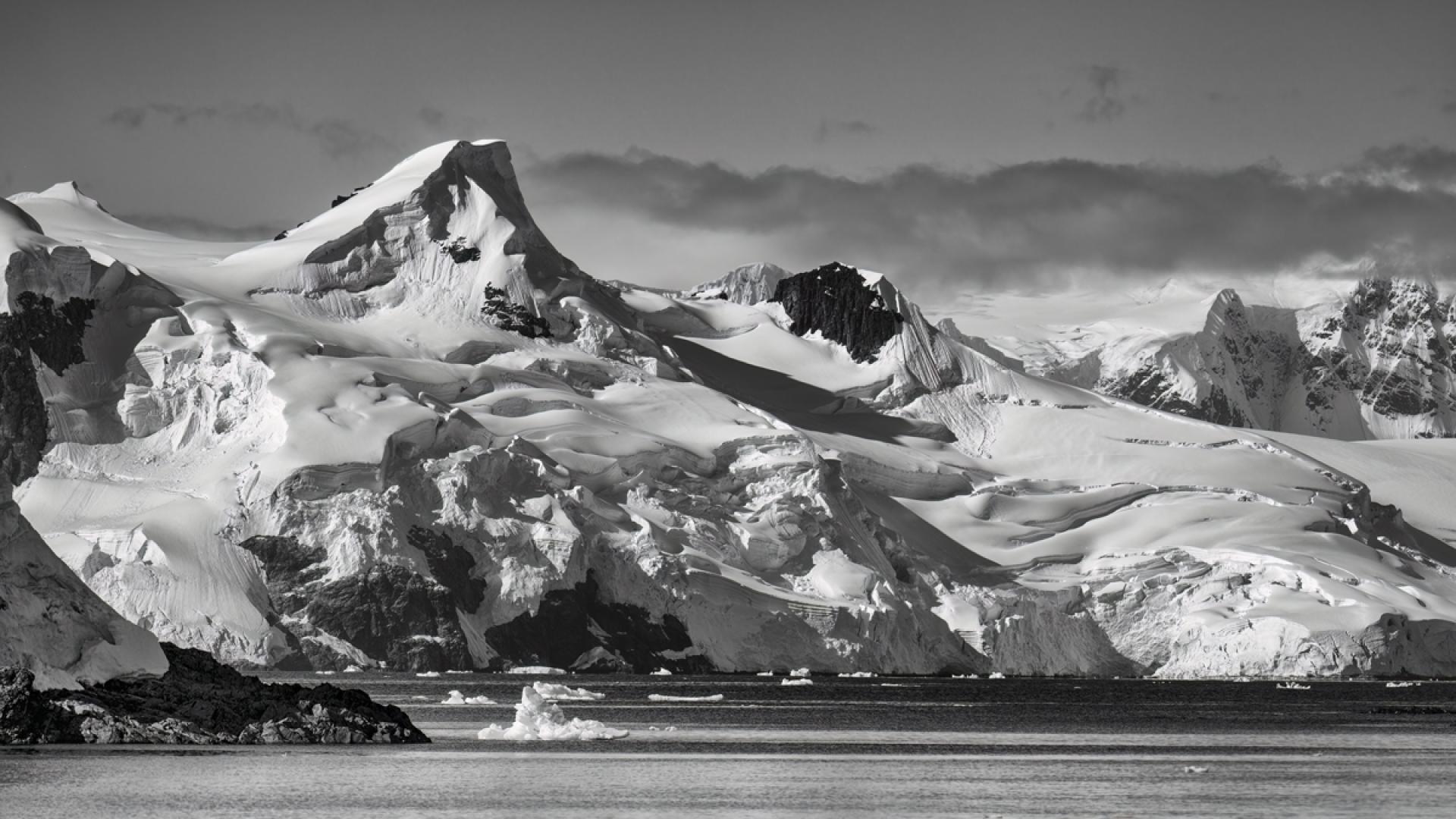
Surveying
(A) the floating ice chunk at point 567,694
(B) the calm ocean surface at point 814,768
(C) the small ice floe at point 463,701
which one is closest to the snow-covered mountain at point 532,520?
(A) the floating ice chunk at point 567,694

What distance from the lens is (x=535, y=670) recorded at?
484 ft

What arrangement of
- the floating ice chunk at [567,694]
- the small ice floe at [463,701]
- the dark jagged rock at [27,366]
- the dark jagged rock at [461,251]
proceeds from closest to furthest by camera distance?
the floating ice chunk at [567,694] < the small ice floe at [463,701] < the dark jagged rock at [27,366] < the dark jagged rock at [461,251]

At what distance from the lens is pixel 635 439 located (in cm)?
17000

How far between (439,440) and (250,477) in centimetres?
1472

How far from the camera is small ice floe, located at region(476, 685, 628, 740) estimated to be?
8150 centimetres

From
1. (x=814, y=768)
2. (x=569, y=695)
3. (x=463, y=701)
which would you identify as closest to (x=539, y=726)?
(x=814, y=768)

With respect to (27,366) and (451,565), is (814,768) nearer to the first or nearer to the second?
(451,565)

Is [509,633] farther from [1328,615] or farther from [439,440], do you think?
[1328,615]

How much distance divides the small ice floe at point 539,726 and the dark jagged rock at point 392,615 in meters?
61.5

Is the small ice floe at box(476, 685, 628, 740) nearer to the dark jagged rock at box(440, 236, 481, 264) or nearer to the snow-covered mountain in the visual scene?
the snow-covered mountain

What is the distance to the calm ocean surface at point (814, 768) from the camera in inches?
2250

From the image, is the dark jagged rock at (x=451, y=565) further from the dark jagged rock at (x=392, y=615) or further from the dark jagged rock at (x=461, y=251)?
the dark jagged rock at (x=461, y=251)

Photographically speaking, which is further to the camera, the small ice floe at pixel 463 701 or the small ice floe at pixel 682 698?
the small ice floe at pixel 682 698

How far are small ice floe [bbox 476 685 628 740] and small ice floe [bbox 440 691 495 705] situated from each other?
69.0 feet
